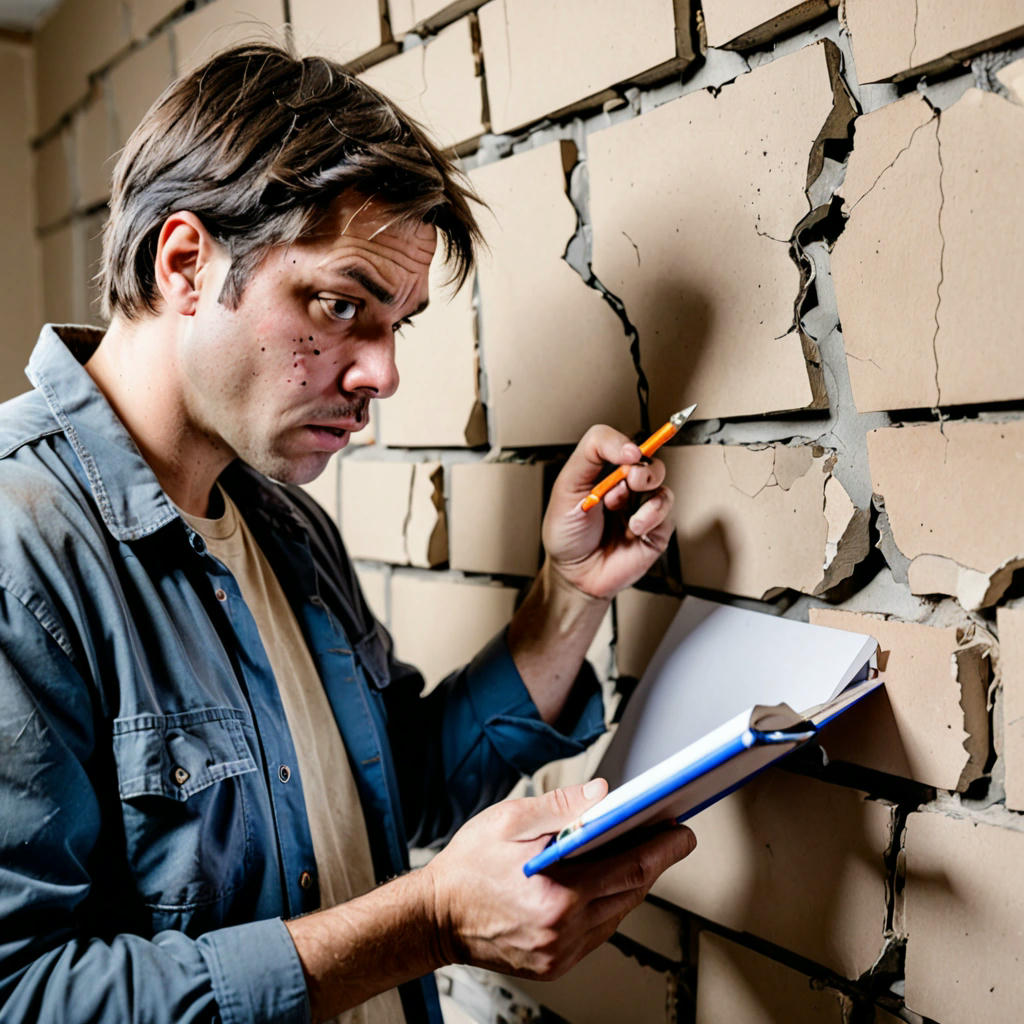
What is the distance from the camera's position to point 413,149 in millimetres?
991

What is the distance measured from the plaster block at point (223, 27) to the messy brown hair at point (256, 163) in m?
0.63

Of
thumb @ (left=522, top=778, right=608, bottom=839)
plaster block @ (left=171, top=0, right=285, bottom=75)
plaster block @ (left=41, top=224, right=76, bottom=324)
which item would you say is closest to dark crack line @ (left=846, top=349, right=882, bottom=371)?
thumb @ (left=522, top=778, right=608, bottom=839)

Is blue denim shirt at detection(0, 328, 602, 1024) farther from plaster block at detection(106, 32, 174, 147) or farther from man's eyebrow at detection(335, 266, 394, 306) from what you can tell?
plaster block at detection(106, 32, 174, 147)

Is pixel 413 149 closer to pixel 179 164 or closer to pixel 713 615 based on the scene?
pixel 179 164

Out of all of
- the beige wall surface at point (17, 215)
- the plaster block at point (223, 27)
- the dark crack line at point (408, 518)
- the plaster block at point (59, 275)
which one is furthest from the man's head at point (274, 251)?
the beige wall surface at point (17, 215)

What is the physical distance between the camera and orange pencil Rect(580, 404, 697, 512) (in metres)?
0.96

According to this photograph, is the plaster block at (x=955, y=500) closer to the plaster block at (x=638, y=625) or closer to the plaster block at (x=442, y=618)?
the plaster block at (x=638, y=625)

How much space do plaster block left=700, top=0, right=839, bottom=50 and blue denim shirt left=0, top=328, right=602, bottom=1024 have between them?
0.75 m

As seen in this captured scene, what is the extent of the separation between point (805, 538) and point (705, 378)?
0.21 metres

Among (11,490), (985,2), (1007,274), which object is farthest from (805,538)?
(11,490)

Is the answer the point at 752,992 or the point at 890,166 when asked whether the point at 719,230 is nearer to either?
the point at 890,166

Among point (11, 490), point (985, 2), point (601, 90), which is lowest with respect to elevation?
point (11, 490)

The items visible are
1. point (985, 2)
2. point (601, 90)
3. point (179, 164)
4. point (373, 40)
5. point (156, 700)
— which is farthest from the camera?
point (373, 40)

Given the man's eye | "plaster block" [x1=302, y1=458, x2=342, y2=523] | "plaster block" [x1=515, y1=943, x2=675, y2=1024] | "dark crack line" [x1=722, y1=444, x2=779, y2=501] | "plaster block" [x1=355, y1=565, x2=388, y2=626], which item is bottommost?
"plaster block" [x1=515, y1=943, x2=675, y2=1024]
